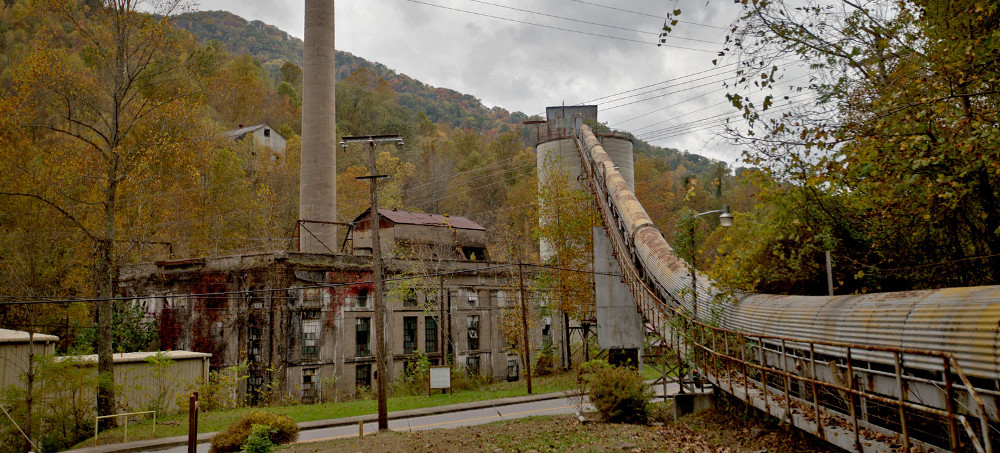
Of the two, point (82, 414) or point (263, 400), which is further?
point (263, 400)

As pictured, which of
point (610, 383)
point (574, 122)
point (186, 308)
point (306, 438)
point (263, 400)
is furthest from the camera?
point (574, 122)

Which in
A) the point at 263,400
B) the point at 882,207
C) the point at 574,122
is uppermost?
the point at 574,122

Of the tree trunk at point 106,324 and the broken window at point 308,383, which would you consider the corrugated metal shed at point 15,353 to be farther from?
the broken window at point 308,383

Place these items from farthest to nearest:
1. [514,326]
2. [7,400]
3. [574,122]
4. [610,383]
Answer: [574,122]
[514,326]
[7,400]
[610,383]

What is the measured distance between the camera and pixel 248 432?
1597 centimetres

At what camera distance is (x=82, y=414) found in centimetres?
1978

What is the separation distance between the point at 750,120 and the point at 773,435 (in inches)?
217

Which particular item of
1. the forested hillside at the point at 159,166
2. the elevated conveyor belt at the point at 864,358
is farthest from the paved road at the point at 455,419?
the forested hillside at the point at 159,166

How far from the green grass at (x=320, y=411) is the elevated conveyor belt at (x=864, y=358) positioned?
22.6 ft

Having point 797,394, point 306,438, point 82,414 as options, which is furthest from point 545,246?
point 797,394

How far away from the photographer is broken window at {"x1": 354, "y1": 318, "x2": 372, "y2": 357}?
107 ft

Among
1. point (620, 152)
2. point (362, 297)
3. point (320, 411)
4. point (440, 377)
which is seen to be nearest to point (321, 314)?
point (362, 297)

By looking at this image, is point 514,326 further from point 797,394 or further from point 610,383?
point 797,394

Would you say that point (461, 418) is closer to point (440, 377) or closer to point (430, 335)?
point (440, 377)
